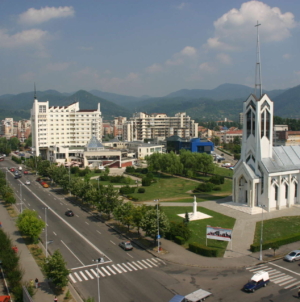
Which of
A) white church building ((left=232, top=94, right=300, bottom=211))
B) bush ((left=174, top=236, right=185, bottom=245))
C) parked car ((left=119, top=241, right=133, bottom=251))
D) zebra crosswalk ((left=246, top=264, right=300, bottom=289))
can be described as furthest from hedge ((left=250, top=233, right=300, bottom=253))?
parked car ((left=119, top=241, right=133, bottom=251))

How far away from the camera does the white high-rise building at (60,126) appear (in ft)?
394

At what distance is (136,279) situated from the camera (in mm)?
27766

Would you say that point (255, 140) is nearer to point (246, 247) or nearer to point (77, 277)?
point (246, 247)

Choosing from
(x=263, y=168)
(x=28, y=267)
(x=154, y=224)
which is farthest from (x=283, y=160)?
(x=28, y=267)

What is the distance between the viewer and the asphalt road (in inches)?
993

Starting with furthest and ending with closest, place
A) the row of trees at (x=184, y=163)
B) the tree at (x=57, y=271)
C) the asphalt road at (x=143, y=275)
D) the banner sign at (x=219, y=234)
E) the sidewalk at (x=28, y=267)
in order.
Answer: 1. the row of trees at (x=184, y=163)
2. the banner sign at (x=219, y=234)
3. the sidewalk at (x=28, y=267)
4. the asphalt road at (x=143, y=275)
5. the tree at (x=57, y=271)

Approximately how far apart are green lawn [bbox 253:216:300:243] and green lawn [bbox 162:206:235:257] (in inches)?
153

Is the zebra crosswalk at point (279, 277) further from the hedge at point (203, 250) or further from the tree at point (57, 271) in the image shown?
the tree at point (57, 271)

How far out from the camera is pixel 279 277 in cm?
2817

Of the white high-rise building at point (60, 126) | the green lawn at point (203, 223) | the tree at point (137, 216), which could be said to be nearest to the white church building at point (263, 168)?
the green lawn at point (203, 223)

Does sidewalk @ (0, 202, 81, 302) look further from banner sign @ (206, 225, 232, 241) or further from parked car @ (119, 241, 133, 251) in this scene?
banner sign @ (206, 225, 232, 241)

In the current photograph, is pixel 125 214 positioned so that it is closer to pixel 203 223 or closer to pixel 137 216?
pixel 137 216

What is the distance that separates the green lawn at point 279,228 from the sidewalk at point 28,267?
22133 millimetres

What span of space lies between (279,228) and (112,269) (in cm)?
2198
